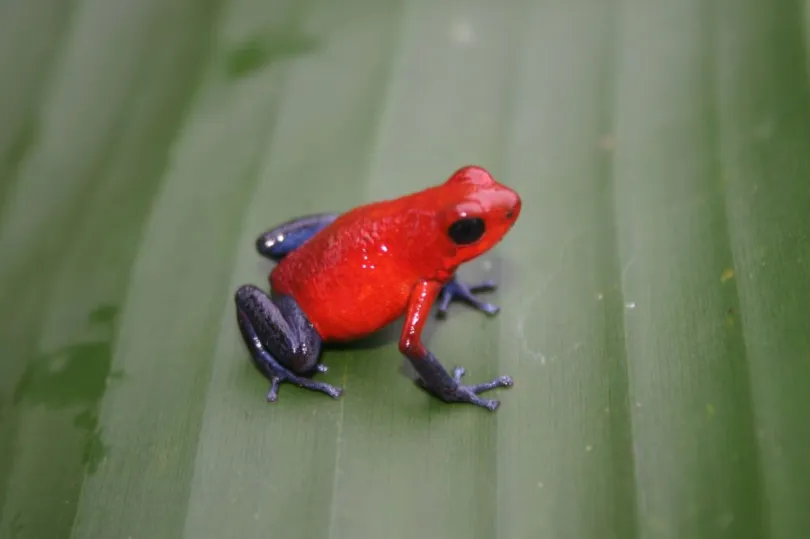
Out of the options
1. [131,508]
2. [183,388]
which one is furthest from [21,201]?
[131,508]

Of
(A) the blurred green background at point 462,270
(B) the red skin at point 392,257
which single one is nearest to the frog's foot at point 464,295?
(A) the blurred green background at point 462,270

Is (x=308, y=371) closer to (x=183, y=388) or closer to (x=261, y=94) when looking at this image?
(x=183, y=388)

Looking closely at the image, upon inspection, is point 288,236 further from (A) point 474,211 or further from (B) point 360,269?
(A) point 474,211

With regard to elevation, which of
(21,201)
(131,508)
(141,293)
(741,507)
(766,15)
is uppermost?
(766,15)

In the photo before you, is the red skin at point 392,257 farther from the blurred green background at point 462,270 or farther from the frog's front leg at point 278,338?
the blurred green background at point 462,270

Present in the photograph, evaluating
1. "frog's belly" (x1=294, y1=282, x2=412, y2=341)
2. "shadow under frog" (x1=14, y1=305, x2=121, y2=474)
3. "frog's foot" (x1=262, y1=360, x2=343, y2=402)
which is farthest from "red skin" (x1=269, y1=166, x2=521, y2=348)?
"shadow under frog" (x1=14, y1=305, x2=121, y2=474)

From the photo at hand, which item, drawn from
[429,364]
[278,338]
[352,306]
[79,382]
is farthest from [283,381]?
[79,382]
